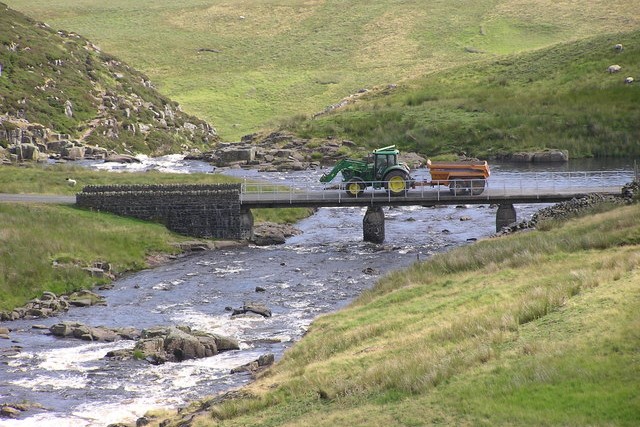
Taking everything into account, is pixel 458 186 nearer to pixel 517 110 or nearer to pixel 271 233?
pixel 271 233

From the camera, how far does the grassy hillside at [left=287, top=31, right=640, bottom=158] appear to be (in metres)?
98.8

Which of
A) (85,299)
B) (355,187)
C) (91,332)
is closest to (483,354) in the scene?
(91,332)

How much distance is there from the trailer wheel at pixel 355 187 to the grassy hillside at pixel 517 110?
3790 centimetres

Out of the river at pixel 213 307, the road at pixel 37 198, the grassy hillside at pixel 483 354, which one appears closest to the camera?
the grassy hillside at pixel 483 354

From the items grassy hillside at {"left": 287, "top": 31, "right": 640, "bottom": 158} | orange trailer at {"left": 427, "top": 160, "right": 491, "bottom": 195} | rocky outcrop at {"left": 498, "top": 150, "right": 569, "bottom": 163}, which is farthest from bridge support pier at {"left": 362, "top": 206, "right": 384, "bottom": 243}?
grassy hillside at {"left": 287, "top": 31, "right": 640, "bottom": 158}

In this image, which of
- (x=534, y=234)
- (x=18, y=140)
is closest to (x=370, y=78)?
(x=18, y=140)

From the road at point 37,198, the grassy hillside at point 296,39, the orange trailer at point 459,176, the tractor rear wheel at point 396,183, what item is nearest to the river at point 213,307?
the orange trailer at point 459,176

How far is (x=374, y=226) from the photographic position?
59.7 metres

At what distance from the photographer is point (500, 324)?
89.0ft

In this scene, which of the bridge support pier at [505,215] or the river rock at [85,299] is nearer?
the river rock at [85,299]

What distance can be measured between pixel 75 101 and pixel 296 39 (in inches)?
2694

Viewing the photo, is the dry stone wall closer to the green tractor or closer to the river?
the river

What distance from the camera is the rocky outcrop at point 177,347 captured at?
34.9 metres

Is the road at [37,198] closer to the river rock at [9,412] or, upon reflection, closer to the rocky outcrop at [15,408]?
the rocky outcrop at [15,408]
